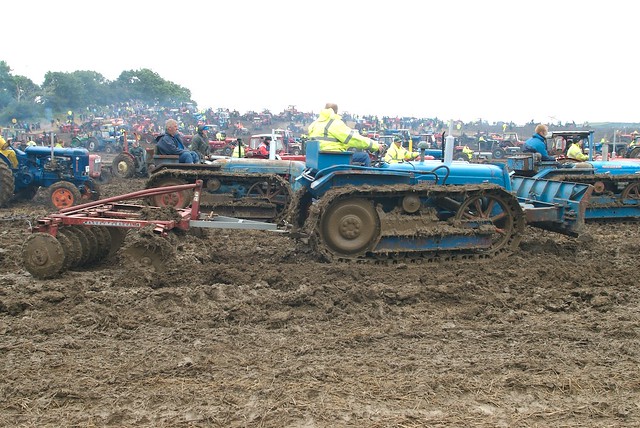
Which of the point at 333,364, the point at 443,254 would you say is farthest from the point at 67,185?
the point at 333,364

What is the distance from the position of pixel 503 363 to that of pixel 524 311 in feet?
4.95

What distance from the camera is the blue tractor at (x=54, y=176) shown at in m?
14.7

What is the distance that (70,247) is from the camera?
7.13 metres

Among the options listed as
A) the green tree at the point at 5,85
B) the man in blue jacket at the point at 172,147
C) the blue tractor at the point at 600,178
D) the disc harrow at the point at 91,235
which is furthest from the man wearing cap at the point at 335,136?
the green tree at the point at 5,85

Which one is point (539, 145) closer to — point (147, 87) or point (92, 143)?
point (92, 143)

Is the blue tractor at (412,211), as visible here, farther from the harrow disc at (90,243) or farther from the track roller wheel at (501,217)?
the harrow disc at (90,243)

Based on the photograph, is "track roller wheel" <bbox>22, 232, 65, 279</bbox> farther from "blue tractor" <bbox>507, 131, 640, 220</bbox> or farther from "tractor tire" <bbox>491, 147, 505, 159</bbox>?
"tractor tire" <bbox>491, 147, 505, 159</bbox>

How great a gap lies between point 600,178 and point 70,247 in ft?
→ 33.1

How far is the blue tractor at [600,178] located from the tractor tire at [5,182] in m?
11.1

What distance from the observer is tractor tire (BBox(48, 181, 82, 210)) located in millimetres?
14602

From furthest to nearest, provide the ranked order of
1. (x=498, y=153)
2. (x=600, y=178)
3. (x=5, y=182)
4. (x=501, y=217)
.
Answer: (x=498, y=153) < (x=5, y=182) < (x=600, y=178) < (x=501, y=217)

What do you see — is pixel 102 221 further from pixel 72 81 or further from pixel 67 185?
pixel 72 81

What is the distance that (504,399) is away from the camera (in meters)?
4.00

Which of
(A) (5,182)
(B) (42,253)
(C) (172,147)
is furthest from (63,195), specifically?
(B) (42,253)
